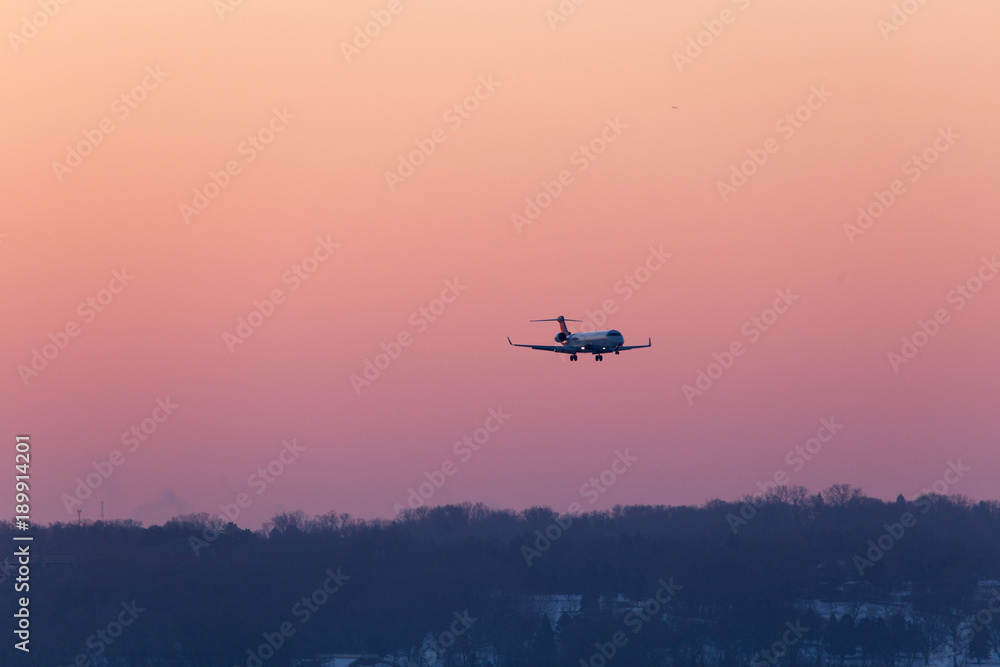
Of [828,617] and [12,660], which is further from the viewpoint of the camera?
[828,617]

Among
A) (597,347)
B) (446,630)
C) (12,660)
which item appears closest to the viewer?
(597,347)

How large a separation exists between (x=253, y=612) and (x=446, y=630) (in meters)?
27.1

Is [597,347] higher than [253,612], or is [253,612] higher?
[597,347]

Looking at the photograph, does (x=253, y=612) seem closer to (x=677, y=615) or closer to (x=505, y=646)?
(x=505, y=646)

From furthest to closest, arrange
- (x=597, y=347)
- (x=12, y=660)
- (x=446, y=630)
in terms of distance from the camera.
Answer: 1. (x=446, y=630)
2. (x=12, y=660)
3. (x=597, y=347)

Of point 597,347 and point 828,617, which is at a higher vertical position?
point 597,347

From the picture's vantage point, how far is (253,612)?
191375mm

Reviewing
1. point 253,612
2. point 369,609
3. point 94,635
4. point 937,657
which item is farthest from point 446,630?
point 937,657

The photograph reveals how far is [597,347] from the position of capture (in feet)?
429

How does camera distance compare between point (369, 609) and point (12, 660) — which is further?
point (369, 609)

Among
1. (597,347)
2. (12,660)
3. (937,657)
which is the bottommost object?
(12,660)

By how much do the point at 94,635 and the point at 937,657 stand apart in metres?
113

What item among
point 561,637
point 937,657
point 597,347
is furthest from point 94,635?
point 937,657

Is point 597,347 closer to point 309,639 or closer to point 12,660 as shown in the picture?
point 309,639
